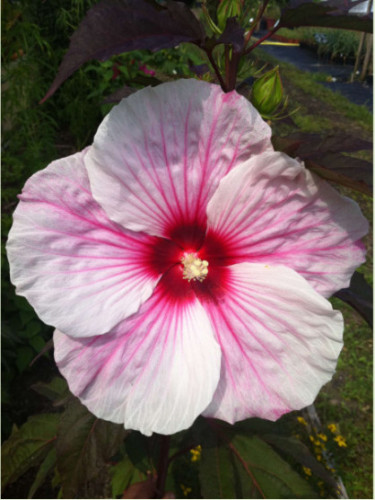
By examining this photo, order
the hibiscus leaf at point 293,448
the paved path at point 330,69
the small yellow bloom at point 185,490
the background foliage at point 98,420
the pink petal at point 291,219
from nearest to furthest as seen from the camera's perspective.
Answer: the pink petal at point 291,219
the background foliage at point 98,420
the hibiscus leaf at point 293,448
the small yellow bloom at point 185,490
the paved path at point 330,69

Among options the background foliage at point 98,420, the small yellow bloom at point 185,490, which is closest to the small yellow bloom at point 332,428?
the background foliage at point 98,420

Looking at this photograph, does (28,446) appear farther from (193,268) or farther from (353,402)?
(353,402)

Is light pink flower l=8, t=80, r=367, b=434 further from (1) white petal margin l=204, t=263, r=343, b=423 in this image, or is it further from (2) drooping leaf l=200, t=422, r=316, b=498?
(2) drooping leaf l=200, t=422, r=316, b=498

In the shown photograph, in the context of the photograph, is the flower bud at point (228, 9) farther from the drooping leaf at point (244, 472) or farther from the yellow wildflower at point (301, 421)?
the yellow wildflower at point (301, 421)

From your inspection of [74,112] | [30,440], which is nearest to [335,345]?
[30,440]

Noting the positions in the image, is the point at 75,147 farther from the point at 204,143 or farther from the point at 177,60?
→ the point at 204,143

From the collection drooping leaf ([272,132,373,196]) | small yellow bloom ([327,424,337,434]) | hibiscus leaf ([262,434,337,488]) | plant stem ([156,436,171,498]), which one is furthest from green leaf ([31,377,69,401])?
small yellow bloom ([327,424,337,434])
